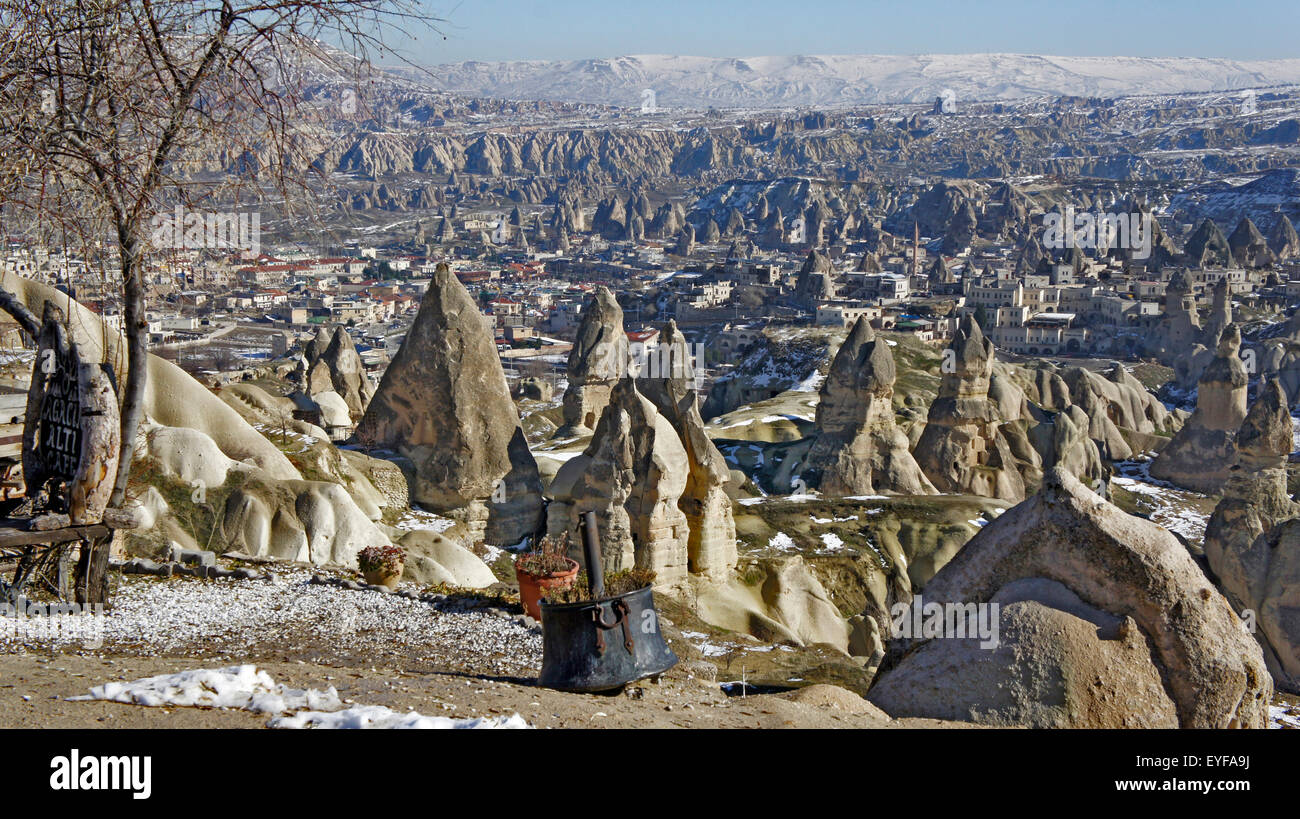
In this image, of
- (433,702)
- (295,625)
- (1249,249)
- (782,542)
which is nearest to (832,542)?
(782,542)

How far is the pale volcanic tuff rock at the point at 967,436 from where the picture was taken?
98.1 feet

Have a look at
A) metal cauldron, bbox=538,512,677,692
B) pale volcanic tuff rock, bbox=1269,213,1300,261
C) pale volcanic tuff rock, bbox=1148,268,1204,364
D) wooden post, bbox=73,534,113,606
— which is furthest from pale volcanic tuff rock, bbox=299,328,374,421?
pale volcanic tuff rock, bbox=1269,213,1300,261

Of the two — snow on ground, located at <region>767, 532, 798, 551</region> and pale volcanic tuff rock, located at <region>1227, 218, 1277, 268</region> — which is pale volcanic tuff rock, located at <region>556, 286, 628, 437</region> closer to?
snow on ground, located at <region>767, 532, 798, 551</region>

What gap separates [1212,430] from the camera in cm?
3750

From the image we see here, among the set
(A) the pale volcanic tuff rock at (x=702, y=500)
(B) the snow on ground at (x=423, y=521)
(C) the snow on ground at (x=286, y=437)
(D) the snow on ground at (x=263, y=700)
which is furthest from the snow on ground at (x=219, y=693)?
(C) the snow on ground at (x=286, y=437)

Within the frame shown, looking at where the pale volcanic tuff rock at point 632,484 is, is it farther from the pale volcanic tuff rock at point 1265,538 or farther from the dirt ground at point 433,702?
the pale volcanic tuff rock at point 1265,538

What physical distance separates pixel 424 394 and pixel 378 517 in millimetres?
2627

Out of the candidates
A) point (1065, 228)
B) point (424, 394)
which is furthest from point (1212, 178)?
point (424, 394)

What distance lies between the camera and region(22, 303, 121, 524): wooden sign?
711 cm

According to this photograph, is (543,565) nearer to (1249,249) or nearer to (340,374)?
(340,374)

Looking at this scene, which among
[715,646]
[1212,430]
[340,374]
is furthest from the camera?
[1212,430]

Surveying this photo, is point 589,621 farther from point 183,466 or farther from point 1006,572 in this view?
point 183,466

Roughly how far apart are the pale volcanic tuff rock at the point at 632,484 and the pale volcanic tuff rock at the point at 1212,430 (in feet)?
92.9

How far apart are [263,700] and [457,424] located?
12.7 meters
